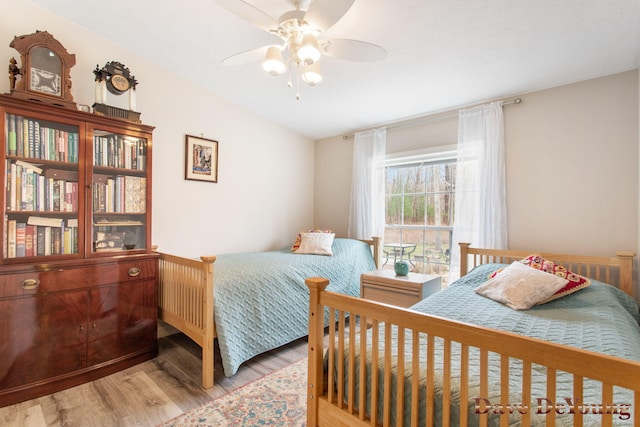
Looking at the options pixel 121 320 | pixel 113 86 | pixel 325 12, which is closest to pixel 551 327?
pixel 325 12

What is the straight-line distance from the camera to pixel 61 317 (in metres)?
1.97

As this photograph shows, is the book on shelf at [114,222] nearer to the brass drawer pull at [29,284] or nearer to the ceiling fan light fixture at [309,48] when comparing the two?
the brass drawer pull at [29,284]

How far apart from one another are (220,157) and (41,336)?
208 cm

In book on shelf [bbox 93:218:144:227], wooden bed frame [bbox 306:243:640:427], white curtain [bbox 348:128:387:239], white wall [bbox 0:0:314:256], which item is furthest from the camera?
white curtain [bbox 348:128:387:239]

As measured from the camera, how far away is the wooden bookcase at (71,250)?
1.84 meters

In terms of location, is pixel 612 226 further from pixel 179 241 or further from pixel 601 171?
pixel 179 241

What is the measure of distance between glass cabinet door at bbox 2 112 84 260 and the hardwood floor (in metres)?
0.89

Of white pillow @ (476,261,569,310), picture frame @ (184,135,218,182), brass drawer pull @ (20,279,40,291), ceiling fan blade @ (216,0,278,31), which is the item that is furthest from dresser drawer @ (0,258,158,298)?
white pillow @ (476,261,569,310)

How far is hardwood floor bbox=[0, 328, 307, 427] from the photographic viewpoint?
5.55ft

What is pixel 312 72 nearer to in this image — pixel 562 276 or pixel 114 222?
pixel 114 222

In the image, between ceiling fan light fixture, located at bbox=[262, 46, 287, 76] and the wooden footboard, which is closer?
ceiling fan light fixture, located at bbox=[262, 46, 287, 76]

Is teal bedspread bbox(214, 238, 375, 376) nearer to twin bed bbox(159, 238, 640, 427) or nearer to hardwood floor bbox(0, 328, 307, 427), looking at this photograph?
twin bed bbox(159, 238, 640, 427)

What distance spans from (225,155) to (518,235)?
2.99m

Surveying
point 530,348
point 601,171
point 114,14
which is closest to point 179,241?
point 114,14
